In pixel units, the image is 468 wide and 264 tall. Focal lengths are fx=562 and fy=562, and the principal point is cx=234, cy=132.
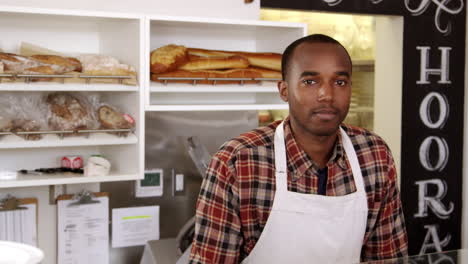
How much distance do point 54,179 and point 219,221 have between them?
1.04m

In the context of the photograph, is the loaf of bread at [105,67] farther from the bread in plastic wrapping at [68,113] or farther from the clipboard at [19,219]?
the clipboard at [19,219]

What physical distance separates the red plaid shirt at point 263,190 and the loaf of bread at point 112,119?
2.82ft

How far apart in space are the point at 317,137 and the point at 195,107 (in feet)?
3.15

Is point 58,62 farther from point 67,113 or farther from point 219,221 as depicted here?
point 219,221

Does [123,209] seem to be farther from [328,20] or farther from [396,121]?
[328,20]

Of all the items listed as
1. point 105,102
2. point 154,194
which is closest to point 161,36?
point 105,102

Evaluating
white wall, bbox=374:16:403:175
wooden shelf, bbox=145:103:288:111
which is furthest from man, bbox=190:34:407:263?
white wall, bbox=374:16:403:175

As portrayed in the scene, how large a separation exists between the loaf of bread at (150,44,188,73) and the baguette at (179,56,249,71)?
0.13ft

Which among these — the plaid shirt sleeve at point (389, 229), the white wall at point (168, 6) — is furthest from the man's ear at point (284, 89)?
the white wall at point (168, 6)

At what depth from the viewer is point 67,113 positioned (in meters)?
2.28

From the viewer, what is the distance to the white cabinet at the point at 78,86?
2193 millimetres

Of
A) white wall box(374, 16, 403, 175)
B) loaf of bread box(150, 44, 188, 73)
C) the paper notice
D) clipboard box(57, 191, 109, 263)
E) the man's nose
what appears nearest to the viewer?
the man's nose

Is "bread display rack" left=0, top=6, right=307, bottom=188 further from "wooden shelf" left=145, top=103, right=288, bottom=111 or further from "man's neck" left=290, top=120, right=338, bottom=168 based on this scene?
"man's neck" left=290, top=120, right=338, bottom=168

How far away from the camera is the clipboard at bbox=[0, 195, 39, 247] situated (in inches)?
98.2
